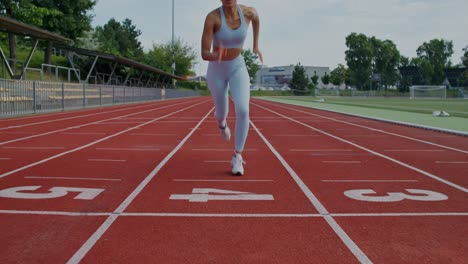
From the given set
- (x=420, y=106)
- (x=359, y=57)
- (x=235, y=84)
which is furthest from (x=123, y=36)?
(x=235, y=84)

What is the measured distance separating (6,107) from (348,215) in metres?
17.2

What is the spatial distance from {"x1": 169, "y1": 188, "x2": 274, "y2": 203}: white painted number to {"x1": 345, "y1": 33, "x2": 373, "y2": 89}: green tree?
11631 centimetres

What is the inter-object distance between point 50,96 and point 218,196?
20584 millimetres

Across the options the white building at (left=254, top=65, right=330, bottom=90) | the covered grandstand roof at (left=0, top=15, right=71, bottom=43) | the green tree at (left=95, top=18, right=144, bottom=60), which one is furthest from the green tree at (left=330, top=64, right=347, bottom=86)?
the covered grandstand roof at (left=0, top=15, right=71, bottom=43)

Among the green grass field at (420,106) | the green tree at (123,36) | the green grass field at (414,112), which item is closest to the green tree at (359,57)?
the green tree at (123,36)

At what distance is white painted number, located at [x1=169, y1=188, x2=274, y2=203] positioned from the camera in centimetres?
507

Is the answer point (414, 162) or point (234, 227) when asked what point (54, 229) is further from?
point (414, 162)

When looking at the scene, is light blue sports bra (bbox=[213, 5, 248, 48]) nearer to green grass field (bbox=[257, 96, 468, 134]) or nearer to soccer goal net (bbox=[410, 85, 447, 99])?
green grass field (bbox=[257, 96, 468, 134])

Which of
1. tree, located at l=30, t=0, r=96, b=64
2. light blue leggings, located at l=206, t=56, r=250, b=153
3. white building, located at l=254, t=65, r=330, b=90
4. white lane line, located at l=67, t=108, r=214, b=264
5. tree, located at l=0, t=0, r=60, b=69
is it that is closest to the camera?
white lane line, located at l=67, t=108, r=214, b=264

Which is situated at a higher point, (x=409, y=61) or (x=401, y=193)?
(x=409, y=61)

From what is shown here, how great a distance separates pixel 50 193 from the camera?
527 centimetres

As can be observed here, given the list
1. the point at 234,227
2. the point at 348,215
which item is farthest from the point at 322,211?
the point at 234,227

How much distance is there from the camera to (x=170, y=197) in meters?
5.16

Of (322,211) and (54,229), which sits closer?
(54,229)
